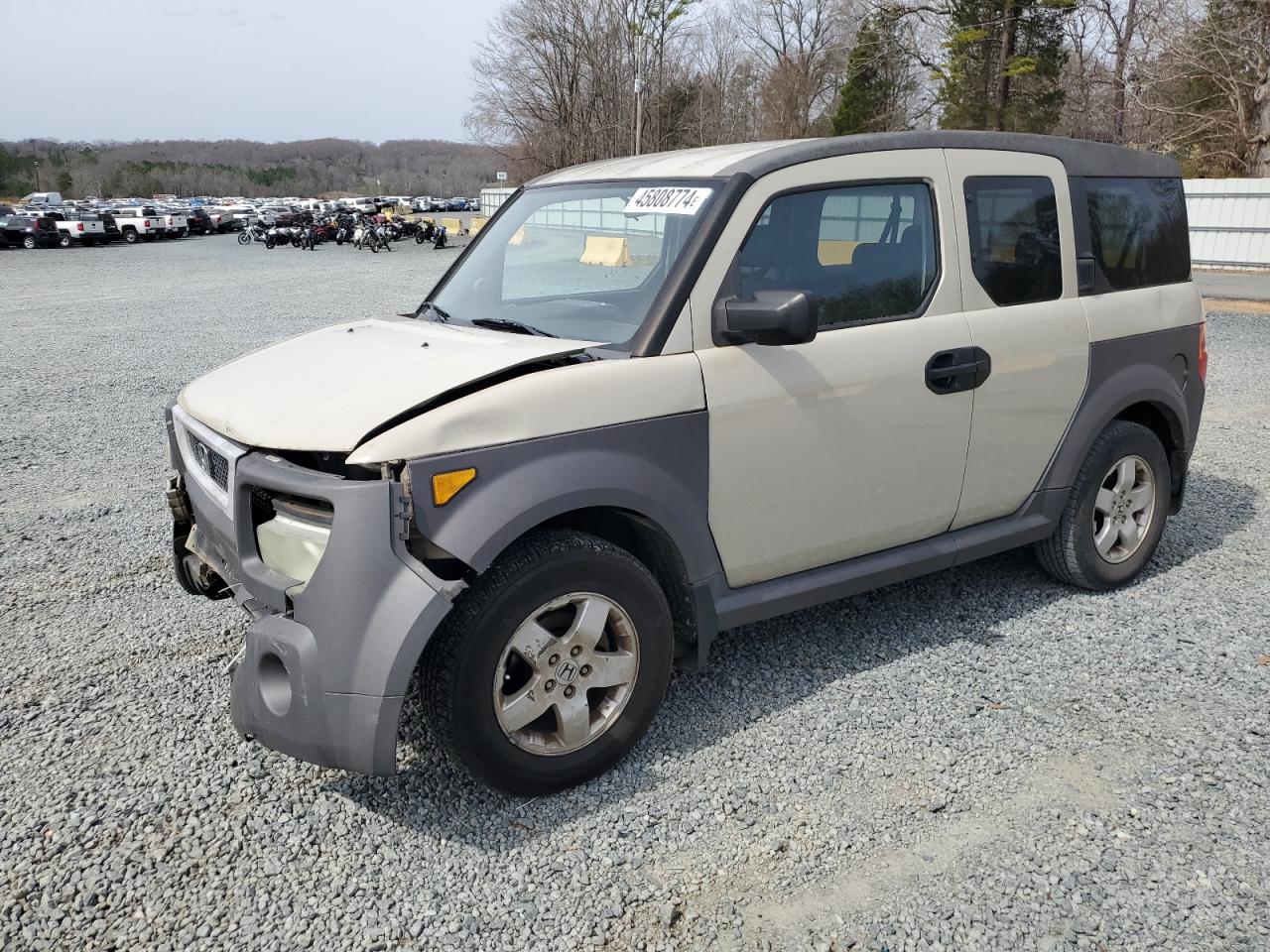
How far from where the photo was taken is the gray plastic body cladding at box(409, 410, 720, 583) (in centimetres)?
278

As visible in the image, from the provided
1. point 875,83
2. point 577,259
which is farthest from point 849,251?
point 875,83

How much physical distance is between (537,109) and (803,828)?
191 ft

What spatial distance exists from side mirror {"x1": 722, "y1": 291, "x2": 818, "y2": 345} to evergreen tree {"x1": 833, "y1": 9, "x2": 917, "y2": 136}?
47570mm

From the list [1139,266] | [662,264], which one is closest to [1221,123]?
[1139,266]

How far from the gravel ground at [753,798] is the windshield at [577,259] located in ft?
4.86

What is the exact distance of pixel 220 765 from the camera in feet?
10.9

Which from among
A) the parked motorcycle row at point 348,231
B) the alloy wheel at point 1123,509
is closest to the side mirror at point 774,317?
the alloy wheel at point 1123,509

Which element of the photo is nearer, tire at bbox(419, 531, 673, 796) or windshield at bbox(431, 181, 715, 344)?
tire at bbox(419, 531, 673, 796)

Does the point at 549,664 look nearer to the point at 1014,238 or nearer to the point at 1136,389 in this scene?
the point at 1014,238

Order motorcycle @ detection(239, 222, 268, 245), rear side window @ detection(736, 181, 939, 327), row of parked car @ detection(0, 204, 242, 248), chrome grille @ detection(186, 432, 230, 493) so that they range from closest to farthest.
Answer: chrome grille @ detection(186, 432, 230, 493), rear side window @ detection(736, 181, 939, 327), row of parked car @ detection(0, 204, 242, 248), motorcycle @ detection(239, 222, 268, 245)

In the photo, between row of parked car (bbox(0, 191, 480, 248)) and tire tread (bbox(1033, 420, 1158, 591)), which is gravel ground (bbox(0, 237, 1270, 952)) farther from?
row of parked car (bbox(0, 191, 480, 248))

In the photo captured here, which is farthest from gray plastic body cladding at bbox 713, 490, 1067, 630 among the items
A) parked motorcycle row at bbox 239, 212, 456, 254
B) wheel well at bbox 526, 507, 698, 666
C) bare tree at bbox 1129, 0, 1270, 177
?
parked motorcycle row at bbox 239, 212, 456, 254

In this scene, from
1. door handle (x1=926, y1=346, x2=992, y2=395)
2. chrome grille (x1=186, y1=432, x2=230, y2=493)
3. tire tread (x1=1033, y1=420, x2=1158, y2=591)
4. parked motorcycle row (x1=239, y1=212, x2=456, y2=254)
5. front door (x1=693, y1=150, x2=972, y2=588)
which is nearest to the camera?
chrome grille (x1=186, y1=432, x2=230, y2=493)

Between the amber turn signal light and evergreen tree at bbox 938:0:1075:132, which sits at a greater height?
evergreen tree at bbox 938:0:1075:132
